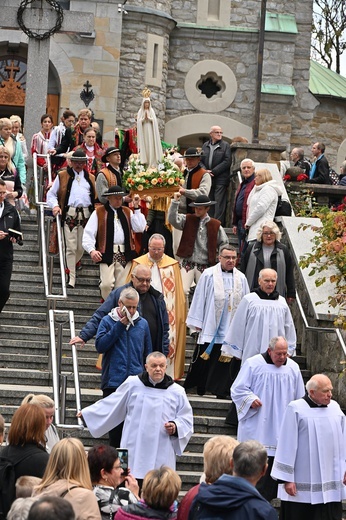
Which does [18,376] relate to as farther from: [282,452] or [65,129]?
[65,129]

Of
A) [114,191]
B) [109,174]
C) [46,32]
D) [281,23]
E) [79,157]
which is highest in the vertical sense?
[281,23]

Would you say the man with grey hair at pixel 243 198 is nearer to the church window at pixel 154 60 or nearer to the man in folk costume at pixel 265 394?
the man in folk costume at pixel 265 394

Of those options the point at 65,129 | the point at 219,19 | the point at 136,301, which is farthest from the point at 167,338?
the point at 219,19

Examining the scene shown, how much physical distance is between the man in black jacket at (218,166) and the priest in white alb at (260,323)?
5967 mm

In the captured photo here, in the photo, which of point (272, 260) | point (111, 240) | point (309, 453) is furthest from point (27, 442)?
point (111, 240)

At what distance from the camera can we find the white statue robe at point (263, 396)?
12234 millimetres

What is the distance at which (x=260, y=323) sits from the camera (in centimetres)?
1332

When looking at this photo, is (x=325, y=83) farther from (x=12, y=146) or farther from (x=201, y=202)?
(x=201, y=202)

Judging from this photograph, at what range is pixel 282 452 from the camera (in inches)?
444

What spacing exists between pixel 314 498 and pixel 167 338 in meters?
2.57

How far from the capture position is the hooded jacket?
25.5ft

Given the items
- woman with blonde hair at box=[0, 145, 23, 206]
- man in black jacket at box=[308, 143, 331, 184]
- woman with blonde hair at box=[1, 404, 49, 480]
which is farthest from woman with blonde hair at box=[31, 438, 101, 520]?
man in black jacket at box=[308, 143, 331, 184]

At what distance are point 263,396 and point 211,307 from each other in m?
1.93

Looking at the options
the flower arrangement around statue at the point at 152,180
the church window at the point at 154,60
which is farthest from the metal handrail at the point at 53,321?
the church window at the point at 154,60
